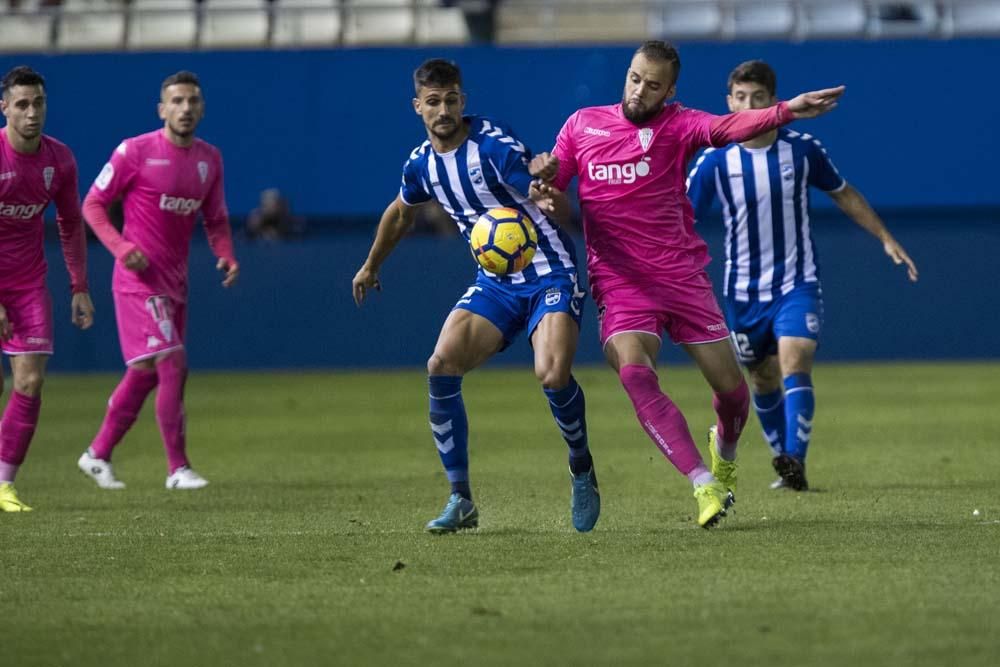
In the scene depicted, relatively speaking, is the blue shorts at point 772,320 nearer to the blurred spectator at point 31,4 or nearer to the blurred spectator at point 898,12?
the blurred spectator at point 898,12

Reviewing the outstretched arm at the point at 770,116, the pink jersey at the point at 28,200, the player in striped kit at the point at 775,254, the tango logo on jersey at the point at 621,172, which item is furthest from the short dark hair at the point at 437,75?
the pink jersey at the point at 28,200

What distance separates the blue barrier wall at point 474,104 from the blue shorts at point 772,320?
14.6 m

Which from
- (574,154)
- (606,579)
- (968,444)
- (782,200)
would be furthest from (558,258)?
(968,444)

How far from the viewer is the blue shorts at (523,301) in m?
7.66

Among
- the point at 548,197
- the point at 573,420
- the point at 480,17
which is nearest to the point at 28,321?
the point at 573,420

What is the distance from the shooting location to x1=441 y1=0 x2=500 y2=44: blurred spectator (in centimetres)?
2478

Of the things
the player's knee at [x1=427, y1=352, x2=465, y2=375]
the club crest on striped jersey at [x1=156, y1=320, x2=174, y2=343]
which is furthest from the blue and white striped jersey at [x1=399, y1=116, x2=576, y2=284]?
the club crest on striped jersey at [x1=156, y1=320, x2=174, y2=343]

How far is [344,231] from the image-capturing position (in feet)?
81.5

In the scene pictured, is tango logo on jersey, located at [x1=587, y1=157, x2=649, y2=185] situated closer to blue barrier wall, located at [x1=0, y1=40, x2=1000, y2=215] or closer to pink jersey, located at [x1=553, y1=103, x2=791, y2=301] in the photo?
pink jersey, located at [x1=553, y1=103, x2=791, y2=301]

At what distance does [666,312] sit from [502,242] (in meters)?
0.89

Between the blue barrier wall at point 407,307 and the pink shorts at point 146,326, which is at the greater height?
the pink shorts at point 146,326

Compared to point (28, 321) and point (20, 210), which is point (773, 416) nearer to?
point (28, 321)

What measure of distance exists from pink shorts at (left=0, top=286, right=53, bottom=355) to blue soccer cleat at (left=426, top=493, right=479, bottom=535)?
291 centimetres

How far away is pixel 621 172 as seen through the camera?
781 centimetres
